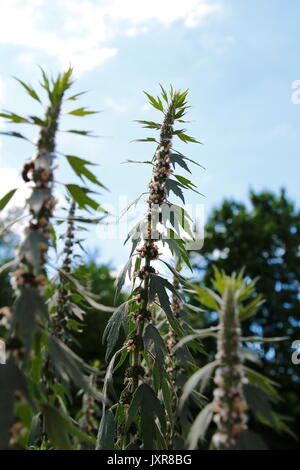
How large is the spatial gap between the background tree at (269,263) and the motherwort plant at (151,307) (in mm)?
24534

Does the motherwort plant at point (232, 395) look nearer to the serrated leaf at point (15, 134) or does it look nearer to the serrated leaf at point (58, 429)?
the serrated leaf at point (58, 429)

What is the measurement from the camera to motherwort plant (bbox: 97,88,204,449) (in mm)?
3084

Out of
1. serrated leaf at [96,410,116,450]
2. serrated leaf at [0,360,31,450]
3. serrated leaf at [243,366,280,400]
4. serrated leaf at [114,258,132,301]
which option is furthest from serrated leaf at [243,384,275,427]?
serrated leaf at [114,258,132,301]

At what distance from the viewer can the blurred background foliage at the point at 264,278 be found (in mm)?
28531

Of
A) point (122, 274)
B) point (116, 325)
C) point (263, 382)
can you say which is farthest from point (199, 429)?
point (122, 274)

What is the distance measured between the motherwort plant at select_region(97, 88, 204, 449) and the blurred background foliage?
78.8 feet

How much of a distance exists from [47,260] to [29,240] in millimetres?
227

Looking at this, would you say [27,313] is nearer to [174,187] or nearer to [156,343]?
[156,343]

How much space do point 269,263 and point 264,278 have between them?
8.31 ft

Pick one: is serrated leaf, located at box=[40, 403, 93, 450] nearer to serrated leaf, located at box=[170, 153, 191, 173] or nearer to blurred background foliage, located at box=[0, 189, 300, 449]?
serrated leaf, located at box=[170, 153, 191, 173]

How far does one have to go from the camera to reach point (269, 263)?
101 feet

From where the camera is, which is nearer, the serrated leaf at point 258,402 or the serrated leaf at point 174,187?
the serrated leaf at point 258,402

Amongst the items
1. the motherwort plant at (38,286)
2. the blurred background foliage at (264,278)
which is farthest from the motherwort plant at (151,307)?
the blurred background foliage at (264,278)
